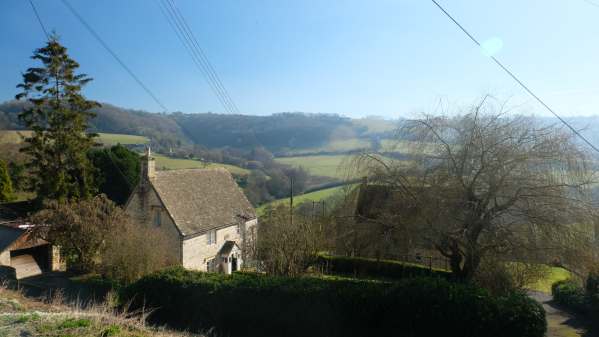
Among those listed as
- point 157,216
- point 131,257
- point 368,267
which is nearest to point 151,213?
point 157,216

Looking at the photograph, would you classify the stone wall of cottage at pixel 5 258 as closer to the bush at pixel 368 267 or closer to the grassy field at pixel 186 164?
the bush at pixel 368 267

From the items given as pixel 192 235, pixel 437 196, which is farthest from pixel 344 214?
pixel 192 235

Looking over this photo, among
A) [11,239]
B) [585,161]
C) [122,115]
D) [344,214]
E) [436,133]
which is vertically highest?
[122,115]

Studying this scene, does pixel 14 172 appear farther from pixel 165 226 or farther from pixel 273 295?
pixel 273 295

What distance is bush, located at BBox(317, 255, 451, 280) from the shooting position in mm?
21883

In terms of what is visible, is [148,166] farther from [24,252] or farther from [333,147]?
[333,147]

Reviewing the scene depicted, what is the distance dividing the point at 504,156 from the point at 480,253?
3.45m

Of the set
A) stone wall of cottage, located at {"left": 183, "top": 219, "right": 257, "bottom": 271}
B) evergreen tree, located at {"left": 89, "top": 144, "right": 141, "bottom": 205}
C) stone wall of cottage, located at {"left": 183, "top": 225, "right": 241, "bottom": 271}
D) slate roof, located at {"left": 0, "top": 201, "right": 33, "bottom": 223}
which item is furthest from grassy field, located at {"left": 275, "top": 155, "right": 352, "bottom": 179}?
slate roof, located at {"left": 0, "top": 201, "right": 33, "bottom": 223}

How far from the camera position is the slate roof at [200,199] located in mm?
25594

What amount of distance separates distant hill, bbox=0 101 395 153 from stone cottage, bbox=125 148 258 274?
443 inches

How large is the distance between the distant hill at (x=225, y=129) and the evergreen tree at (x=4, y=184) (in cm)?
445

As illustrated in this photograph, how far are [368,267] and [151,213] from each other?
13.9 meters

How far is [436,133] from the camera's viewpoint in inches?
582

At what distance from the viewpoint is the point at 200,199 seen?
2888 cm
